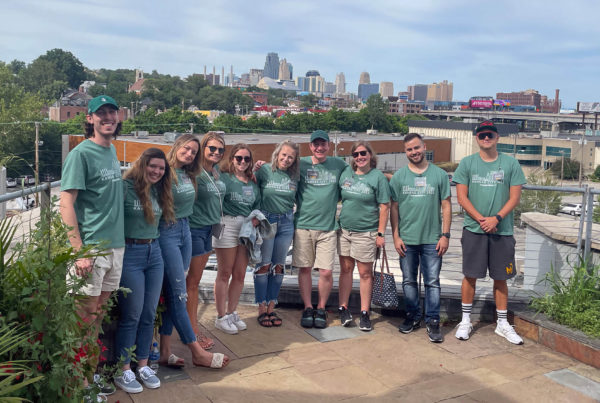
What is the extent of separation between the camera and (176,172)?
3.97m

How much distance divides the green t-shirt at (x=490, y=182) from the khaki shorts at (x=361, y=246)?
2.64 ft

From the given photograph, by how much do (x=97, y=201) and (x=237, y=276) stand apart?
65.9 inches

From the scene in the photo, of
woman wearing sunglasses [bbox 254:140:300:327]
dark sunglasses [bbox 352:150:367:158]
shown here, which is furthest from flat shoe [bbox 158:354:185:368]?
dark sunglasses [bbox 352:150:367:158]

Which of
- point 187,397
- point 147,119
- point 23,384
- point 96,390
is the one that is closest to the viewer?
point 23,384

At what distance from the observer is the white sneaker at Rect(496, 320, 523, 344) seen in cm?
464

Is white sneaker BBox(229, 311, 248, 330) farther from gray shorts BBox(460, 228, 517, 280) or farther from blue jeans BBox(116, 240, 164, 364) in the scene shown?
gray shorts BBox(460, 228, 517, 280)

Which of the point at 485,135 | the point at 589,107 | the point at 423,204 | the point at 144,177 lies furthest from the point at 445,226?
the point at 589,107

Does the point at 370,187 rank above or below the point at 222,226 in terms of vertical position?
above

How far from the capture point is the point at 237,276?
4.73m

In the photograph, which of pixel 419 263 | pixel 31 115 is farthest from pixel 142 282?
pixel 31 115

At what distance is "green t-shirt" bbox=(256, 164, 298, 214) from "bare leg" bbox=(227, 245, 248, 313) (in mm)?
424

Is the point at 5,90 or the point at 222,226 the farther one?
the point at 5,90

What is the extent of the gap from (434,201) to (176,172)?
2.13m

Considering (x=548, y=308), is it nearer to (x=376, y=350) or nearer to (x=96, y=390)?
(x=376, y=350)
